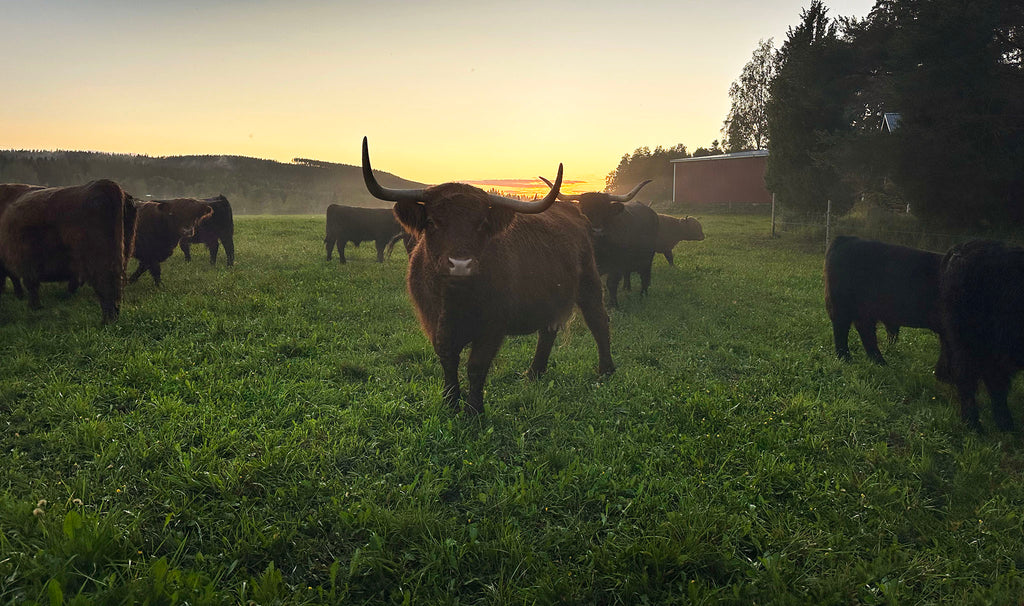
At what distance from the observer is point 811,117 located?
63.7 feet

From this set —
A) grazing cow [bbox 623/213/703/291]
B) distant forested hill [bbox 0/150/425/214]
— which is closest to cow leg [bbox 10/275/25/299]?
grazing cow [bbox 623/213/703/291]

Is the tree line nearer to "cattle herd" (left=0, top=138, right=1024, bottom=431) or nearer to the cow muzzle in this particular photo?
"cattle herd" (left=0, top=138, right=1024, bottom=431)

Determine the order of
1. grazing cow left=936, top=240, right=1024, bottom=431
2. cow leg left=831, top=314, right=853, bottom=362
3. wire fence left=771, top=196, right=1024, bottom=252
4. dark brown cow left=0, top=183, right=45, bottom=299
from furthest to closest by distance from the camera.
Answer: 1. wire fence left=771, top=196, right=1024, bottom=252
2. dark brown cow left=0, top=183, right=45, bottom=299
3. cow leg left=831, top=314, right=853, bottom=362
4. grazing cow left=936, top=240, right=1024, bottom=431

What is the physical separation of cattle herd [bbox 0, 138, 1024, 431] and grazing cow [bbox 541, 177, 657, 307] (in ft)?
9.57

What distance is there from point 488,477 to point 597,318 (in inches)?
111

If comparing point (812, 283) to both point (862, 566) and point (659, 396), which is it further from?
point (862, 566)

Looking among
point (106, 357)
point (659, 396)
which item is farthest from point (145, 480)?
point (659, 396)

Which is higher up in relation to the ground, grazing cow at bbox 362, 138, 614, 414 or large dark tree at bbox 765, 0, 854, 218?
large dark tree at bbox 765, 0, 854, 218

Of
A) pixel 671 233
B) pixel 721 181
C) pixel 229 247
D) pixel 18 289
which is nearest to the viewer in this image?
pixel 18 289

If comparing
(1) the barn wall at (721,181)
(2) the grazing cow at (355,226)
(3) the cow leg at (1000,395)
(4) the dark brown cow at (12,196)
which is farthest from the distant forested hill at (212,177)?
(3) the cow leg at (1000,395)

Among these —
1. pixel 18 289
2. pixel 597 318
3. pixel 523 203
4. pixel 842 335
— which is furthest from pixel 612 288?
pixel 18 289

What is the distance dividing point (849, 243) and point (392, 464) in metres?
5.79

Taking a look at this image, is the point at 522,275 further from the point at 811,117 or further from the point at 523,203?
the point at 811,117

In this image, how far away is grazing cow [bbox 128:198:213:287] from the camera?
33.7 ft
